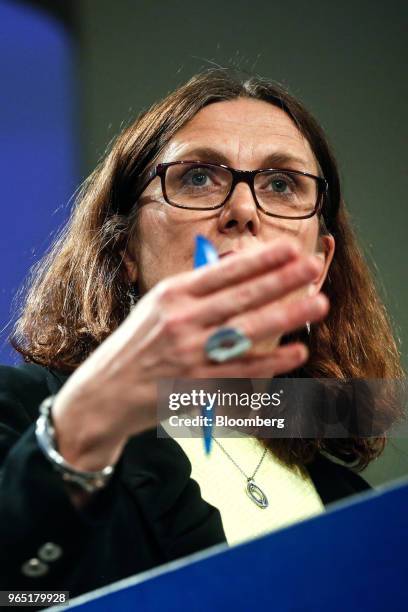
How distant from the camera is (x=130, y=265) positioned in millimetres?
1219

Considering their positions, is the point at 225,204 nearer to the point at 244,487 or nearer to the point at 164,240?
the point at 164,240

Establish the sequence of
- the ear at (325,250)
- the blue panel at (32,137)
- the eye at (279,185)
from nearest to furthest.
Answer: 1. the eye at (279,185)
2. the ear at (325,250)
3. the blue panel at (32,137)

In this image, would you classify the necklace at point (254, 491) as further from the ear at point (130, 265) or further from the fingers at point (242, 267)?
the fingers at point (242, 267)

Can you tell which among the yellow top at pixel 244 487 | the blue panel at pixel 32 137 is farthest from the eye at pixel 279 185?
the blue panel at pixel 32 137

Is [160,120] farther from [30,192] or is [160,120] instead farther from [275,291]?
[275,291]

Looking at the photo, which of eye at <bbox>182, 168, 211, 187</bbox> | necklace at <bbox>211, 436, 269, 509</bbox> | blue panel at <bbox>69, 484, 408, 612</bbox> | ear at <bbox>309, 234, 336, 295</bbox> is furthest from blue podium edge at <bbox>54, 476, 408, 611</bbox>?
ear at <bbox>309, 234, 336, 295</bbox>

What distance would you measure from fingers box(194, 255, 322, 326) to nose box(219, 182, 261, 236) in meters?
0.52

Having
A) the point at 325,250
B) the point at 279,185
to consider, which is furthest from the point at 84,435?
the point at 325,250

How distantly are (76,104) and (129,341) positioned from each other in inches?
51.8

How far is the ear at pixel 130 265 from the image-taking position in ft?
3.95

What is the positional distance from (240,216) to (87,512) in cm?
52

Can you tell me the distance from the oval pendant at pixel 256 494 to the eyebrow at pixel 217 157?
0.41 m

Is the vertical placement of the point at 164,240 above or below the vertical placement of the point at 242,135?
below

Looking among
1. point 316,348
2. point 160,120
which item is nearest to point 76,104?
point 160,120
